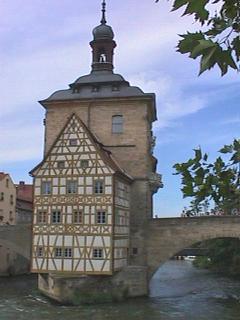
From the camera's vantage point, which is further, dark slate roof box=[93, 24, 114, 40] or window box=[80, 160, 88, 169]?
dark slate roof box=[93, 24, 114, 40]

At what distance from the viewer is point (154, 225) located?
28.1 metres

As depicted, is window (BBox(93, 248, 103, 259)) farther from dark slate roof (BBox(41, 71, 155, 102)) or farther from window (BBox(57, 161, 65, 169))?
dark slate roof (BBox(41, 71, 155, 102))

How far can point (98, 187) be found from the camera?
2498 centimetres

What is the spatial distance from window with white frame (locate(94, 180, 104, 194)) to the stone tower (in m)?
0.15

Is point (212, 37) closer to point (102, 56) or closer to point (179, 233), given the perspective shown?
point (179, 233)

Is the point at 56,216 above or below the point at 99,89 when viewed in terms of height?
below

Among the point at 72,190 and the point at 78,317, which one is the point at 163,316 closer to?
the point at 78,317

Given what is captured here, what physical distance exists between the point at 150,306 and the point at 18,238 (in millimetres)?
9294

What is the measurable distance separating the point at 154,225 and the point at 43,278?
21.4ft

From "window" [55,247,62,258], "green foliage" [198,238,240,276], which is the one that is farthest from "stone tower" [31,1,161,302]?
"green foliage" [198,238,240,276]

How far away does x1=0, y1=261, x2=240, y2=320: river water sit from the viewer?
66.1ft

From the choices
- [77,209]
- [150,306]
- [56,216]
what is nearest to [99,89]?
[77,209]

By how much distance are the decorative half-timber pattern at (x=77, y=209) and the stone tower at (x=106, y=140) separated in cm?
5

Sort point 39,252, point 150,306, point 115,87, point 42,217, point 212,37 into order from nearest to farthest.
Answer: point 212,37 → point 150,306 → point 39,252 → point 42,217 → point 115,87
